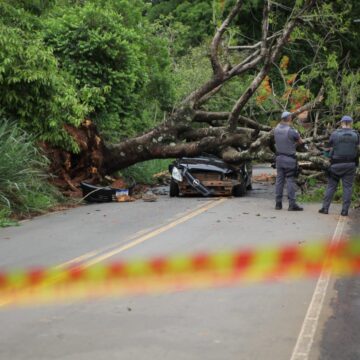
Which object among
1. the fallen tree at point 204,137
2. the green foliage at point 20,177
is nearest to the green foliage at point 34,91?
the green foliage at point 20,177

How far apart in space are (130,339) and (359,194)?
32.7ft

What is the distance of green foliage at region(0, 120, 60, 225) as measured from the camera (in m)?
12.2

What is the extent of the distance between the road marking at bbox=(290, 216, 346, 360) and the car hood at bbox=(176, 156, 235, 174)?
8319 mm

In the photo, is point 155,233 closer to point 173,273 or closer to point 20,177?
point 173,273

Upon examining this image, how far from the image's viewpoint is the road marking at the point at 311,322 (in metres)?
4.60

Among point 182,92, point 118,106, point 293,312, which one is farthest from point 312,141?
point 182,92

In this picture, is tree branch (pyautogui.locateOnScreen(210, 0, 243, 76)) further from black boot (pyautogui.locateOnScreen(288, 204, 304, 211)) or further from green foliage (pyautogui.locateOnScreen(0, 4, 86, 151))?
black boot (pyautogui.locateOnScreen(288, 204, 304, 211))

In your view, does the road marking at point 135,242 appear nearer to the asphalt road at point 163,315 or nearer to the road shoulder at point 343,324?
the asphalt road at point 163,315

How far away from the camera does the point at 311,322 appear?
5.36 meters

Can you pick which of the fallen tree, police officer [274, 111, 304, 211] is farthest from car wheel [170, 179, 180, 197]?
police officer [274, 111, 304, 211]

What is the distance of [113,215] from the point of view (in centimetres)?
1216

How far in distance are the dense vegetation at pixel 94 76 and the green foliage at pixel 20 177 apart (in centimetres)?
3

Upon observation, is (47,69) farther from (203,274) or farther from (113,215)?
(203,274)

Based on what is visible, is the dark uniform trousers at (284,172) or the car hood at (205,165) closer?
the dark uniform trousers at (284,172)
